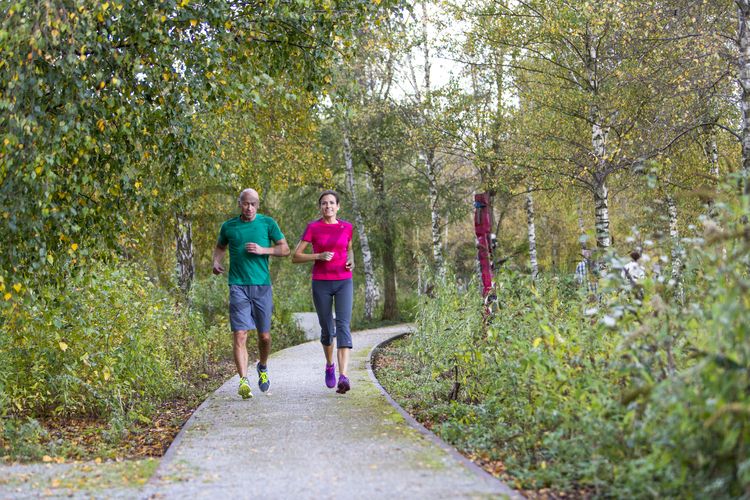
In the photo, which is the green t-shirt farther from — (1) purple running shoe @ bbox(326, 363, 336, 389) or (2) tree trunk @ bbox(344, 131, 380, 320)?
(2) tree trunk @ bbox(344, 131, 380, 320)

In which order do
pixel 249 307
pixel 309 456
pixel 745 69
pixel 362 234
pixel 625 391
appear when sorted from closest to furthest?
pixel 625 391 → pixel 309 456 → pixel 249 307 → pixel 745 69 → pixel 362 234

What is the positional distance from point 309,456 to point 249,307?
3.12 m

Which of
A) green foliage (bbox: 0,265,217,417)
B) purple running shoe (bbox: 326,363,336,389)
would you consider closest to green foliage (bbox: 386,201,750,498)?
purple running shoe (bbox: 326,363,336,389)

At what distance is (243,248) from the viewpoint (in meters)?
8.54

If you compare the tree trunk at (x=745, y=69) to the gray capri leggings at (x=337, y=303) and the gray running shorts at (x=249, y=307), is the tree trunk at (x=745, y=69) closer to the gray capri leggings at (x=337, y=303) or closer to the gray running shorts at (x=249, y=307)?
Answer: the gray capri leggings at (x=337, y=303)

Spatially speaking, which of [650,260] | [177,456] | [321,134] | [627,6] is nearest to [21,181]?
[177,456]

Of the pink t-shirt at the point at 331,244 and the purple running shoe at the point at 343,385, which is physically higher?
the pink t-shirt at the point at 331,244

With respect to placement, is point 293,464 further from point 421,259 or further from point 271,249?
point 421,259

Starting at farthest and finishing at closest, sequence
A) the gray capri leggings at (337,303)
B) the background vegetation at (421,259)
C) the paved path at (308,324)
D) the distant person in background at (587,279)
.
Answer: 1. the paved path at (308,324)
2. the gray capri leggings at (337,303)
3. the distant person in background at (587,279)
4. the background vegetation at (421,259)

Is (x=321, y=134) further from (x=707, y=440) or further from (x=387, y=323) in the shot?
(x=707, y=440)

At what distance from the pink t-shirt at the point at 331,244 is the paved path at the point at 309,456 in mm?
1314

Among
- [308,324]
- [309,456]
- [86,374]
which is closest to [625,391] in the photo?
[309,456]

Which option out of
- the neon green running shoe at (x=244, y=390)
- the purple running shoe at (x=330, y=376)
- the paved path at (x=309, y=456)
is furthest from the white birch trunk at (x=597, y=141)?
the neon green running shoe at (x=244, y=390)

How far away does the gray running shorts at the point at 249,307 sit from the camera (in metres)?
8.53
